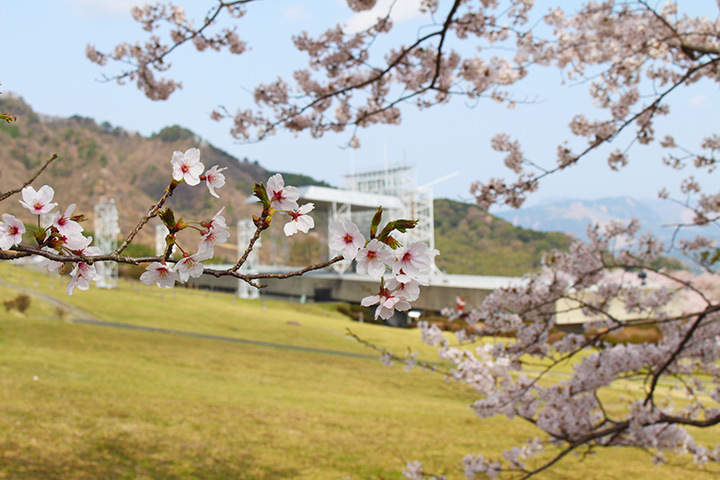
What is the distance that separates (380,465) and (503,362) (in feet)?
6.71

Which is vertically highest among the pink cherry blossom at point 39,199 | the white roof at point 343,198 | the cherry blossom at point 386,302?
the white roof at point 343,198

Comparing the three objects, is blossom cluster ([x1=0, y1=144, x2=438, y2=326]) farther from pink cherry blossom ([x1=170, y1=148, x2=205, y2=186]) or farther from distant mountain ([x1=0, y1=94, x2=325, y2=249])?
distant mountain ([x1=0, y1=94, x2=325, y2=249])

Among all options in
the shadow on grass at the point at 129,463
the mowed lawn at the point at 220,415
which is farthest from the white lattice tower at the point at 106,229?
the shadow on grass at the point at 129,463

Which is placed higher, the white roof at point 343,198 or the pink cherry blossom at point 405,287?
the white roof at point 343,198

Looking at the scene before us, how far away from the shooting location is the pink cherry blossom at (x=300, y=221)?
2.48 ft

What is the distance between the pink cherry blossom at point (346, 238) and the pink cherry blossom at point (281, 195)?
92 mm

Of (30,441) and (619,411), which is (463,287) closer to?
(619,411)

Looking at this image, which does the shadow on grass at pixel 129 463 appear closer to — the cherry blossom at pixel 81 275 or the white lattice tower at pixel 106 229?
the cherry blossom at pixel 81 275

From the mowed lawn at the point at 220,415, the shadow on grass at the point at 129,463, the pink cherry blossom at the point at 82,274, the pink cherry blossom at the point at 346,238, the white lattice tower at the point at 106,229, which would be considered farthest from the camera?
the white lattice tower at the point at 106,229

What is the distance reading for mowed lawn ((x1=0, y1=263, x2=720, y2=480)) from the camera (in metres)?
4.46

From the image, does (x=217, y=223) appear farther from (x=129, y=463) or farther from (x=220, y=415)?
(x=220, y=415)

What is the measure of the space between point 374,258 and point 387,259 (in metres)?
0.02

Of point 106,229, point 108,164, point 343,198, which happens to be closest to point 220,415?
point 106,229

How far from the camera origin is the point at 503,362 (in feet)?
12.1
